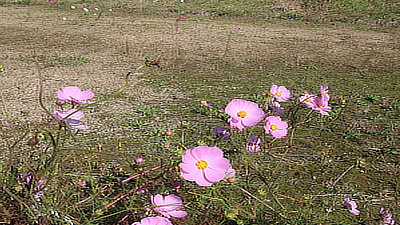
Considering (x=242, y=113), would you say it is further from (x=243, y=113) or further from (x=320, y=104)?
(x=320, y=104)

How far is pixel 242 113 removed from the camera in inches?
40.4

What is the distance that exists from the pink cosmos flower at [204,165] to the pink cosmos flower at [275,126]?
0.96 feet

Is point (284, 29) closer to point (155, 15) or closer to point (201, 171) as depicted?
point (155, 15)

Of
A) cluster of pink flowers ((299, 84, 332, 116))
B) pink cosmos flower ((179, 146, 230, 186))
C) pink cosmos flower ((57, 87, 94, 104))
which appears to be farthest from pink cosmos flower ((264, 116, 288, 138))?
pink cosmos flower ((57, 87, 94, 104))

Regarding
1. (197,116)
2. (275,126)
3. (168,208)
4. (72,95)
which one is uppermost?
(72,95)

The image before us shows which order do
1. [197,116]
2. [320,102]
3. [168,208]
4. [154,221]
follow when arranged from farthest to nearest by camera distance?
[197,116]
[320,102]
[168,208]
[154,221]

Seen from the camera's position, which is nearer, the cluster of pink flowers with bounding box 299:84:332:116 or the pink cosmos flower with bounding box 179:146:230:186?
the pink cosmos flower with bounding box 179:146:230:186

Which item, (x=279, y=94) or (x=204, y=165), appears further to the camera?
(x=279, y=94)

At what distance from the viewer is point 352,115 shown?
81.5 inches

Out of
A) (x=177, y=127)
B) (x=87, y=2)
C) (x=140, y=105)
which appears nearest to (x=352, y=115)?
(x=177, y=127)

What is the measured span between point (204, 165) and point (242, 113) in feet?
0.76

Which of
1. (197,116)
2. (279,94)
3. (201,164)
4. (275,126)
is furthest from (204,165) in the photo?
(197,116)

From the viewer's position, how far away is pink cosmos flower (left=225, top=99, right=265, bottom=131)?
1.01m

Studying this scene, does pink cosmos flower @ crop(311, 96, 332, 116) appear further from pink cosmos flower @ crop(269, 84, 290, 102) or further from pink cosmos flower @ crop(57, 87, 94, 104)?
pink cosmos flower @ crop(57, 87, 94, 104)
